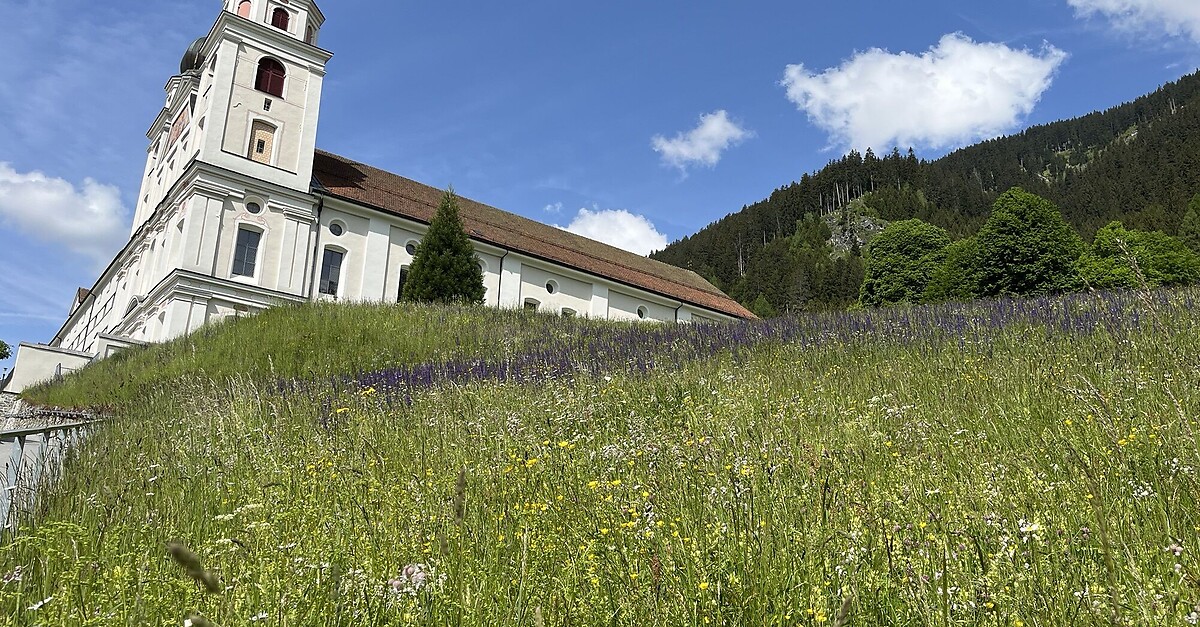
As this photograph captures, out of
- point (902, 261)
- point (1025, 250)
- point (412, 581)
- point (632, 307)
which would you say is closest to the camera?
point (412, 581)

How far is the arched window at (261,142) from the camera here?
28723 millimetres

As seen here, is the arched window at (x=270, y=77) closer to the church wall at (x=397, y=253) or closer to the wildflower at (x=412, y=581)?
the church wall at (x=397, y=253)

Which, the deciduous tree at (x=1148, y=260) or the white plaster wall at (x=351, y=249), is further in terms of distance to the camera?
the deciduous tree at (x=1148, y=260)

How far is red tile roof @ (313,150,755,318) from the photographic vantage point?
1254 inches

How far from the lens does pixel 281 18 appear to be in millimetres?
31219

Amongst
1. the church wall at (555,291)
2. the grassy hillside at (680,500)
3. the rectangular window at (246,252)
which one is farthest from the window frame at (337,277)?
the grassy hillside at (680,500)

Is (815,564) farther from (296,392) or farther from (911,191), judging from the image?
(911,191)

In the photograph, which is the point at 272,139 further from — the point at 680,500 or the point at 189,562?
the point at 189,562

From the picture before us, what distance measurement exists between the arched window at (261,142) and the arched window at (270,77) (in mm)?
1696

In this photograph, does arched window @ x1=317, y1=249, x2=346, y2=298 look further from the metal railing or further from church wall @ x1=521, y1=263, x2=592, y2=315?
the metal railing

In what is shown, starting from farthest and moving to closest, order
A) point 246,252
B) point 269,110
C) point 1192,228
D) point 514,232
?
point 1192,228
point 514,232
point 269,110
point 246,252

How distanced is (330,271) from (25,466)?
88.8ft

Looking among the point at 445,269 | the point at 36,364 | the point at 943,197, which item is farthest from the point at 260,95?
the point at 943,197

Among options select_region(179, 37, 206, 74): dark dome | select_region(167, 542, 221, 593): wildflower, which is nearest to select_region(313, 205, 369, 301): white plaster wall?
select_region(179, 37, 206, 74): dark dome
